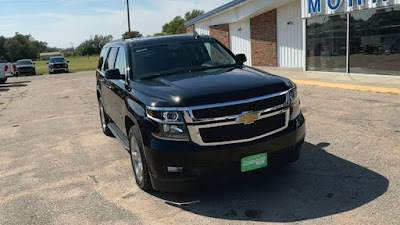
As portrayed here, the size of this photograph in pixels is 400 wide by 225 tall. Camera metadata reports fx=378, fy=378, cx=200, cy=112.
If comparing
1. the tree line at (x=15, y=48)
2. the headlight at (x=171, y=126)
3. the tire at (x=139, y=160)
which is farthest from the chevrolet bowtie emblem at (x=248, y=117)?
the tree line at (x=15, y=48)

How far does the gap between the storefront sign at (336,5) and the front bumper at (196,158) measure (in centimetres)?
994

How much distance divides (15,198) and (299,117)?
3541 millimetres

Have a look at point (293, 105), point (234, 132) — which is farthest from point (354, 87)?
point (234, 132)

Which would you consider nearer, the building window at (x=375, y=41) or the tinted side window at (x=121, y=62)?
the tinted side window at (x=121, y=62)

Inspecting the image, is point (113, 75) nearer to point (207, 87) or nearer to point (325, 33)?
point (207, 87)

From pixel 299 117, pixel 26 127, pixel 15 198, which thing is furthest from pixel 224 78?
pixel 26 127

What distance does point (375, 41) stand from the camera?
12.6 metres

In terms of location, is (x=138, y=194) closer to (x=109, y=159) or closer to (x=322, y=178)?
(x=109, y=159)

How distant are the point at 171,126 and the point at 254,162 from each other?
913mm

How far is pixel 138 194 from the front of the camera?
4.43m

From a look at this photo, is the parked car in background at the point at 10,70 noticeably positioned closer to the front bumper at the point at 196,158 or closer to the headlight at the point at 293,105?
the front bumper at the point at 196,158

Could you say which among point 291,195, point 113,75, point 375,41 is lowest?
point 291,195

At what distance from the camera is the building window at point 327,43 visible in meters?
13.8

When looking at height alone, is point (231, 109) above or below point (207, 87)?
below
